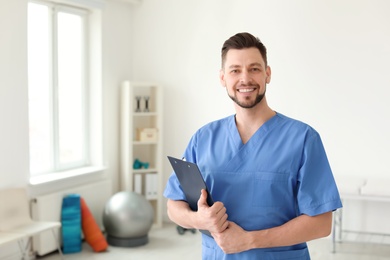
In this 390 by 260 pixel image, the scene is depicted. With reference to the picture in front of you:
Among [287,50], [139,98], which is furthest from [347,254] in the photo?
[139,98]

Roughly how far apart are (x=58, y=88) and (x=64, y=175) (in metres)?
0.84

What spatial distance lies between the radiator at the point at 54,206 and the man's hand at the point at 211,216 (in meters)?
3.19

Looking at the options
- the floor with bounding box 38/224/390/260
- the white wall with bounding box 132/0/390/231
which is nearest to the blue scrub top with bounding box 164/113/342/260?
the floor with bounding box 38/224/390/260

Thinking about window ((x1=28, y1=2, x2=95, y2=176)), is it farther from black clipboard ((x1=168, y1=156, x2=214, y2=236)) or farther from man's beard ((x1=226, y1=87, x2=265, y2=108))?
man's beard ((x1=226, y1=87, x2=265, y2=108))

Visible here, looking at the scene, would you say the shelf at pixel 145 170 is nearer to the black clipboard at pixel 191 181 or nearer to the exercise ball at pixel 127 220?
the exercise ball at pixel 127 220

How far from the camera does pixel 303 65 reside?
524cm

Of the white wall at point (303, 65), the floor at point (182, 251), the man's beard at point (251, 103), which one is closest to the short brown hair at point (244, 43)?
the man's beard at point (251, 103)

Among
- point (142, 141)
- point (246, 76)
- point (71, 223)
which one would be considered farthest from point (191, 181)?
point (142, 141)

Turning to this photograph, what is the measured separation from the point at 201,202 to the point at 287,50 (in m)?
3.89

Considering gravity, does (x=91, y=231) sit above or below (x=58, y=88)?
below

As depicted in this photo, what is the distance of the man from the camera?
5.39 feet

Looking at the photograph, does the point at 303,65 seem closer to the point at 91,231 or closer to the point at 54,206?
the point at 91,231

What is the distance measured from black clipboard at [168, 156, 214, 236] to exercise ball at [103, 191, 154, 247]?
3.17 meters

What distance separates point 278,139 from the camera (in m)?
1.76
